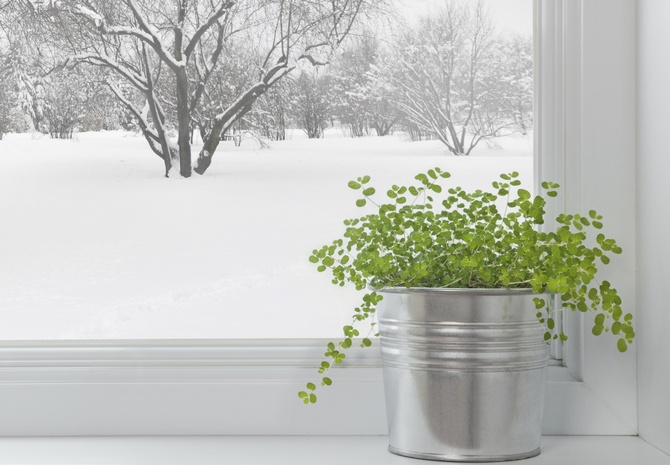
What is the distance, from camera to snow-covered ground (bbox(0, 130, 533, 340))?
1.28 m

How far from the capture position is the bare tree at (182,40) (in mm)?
1340

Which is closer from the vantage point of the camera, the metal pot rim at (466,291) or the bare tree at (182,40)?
the metal pot rim at (466,291)

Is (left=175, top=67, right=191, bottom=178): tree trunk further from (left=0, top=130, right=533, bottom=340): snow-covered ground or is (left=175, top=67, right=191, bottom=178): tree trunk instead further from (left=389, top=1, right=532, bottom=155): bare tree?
(left=389, top=1, right=532, bottom=155): bare tree

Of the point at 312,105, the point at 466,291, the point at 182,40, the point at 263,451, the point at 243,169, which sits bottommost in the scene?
the point at 263,451

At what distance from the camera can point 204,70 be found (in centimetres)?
135

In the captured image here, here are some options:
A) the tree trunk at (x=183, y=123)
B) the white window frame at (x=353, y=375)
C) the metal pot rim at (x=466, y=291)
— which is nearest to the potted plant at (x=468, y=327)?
the metal pot rim at (x=466, y=291)

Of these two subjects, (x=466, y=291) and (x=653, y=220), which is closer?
(x=466, y=291)

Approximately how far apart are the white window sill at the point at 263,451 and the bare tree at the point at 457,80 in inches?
20.1

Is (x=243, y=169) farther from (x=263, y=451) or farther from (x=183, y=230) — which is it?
(x=263, y=451)

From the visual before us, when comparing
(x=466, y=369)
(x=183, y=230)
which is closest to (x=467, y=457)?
(x=466, y=369)

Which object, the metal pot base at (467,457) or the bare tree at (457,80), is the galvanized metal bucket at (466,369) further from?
the bare tree at (457,80)

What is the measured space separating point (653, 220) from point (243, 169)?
2.16ft

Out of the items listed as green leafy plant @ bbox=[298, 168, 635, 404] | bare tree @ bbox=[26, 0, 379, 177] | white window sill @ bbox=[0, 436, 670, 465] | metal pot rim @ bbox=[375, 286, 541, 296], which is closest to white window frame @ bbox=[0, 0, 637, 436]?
white window sill @ bbox=[0, 436, 670, 465]

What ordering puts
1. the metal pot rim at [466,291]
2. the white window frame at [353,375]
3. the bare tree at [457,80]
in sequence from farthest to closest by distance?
the bare tree at [457,80], the white window frame at [353,375], the metal pot rim at [466,291]
